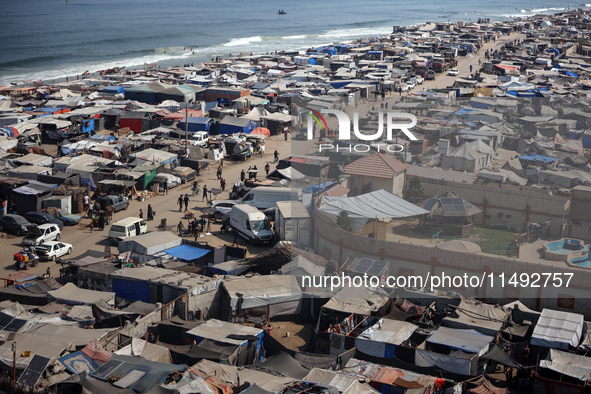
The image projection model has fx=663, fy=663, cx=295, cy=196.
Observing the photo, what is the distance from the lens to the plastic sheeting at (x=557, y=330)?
12.2m

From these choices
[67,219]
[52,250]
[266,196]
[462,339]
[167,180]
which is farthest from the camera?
[167,180]

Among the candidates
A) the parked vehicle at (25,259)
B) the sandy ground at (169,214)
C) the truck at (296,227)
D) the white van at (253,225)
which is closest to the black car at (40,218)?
the sandy ground at (169,214)

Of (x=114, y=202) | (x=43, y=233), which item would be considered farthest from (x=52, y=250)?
(x=114, y=202)

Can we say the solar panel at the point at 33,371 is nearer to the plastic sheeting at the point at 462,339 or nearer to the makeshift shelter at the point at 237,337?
the makeshift shelter at the point at 237,337

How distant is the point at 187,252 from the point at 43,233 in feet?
17.0

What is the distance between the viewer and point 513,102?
121 ft

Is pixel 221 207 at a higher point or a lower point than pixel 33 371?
lower

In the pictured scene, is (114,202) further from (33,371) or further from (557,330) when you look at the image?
(557,330)

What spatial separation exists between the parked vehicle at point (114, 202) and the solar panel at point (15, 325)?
930 cm

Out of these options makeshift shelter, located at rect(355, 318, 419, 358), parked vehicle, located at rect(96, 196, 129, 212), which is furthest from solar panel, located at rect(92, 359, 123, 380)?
parked vehicle, located at rect(96, 196, 129, 212)

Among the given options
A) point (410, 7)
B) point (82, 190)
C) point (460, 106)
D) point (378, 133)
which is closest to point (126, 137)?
point (82, 190)

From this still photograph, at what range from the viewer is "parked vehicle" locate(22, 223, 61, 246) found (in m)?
19.3

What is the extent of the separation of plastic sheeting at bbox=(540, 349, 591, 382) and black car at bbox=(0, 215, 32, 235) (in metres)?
15.2

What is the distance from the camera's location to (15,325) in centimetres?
1292
